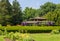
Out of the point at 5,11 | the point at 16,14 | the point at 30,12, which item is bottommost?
the point at 30,12

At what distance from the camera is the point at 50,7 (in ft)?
276

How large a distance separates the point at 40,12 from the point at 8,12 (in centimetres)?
3298

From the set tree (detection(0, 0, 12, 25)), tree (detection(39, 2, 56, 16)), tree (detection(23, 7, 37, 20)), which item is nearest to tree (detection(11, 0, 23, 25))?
tree (detection(0, 0, 12, 25))

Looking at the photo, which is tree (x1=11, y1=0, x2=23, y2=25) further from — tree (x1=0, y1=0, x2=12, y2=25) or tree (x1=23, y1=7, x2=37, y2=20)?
tree (x1=23, y1=7, x2=37, y2=20)

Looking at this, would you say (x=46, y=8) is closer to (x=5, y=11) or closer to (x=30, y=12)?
(x=30, y=12)

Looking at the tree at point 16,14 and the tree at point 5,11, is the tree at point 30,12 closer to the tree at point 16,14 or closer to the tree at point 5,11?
the tree at point 16,14

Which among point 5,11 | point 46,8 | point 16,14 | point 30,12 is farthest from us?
point 30,12

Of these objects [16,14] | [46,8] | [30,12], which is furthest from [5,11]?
[30,12]

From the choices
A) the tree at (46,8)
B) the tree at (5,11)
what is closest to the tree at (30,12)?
the tree at (46,8)

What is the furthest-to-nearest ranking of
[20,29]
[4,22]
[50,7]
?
[50,7] < [4,22] < [20,29]

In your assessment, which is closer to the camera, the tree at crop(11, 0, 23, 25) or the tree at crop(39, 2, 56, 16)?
the tree at crop(11, 0, 23, 25)

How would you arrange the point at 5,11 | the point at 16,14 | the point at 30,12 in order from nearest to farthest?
the point at 5,11 < the point at 16,14 < the point at 30,12

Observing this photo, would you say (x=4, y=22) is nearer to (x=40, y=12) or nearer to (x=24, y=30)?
(x=24, y=30)

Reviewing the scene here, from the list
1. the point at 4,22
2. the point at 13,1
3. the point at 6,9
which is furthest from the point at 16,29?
the point at 13,1
